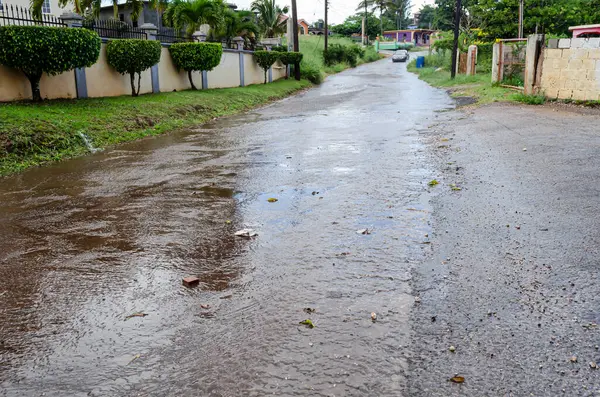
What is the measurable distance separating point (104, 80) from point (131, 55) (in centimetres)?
112

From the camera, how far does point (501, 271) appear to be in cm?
436

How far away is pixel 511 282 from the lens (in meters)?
4.14

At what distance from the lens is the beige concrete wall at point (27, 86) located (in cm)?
1272

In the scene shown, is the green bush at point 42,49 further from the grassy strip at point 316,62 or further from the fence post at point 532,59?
the grassy strip at point 316,62

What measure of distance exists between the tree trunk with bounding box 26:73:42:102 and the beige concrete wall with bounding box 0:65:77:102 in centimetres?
23

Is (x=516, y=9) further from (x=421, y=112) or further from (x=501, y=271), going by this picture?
(x=501, y=271)


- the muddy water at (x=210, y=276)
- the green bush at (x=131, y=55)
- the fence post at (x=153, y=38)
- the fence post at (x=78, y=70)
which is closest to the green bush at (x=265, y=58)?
the fence post at (x=153, y=38)

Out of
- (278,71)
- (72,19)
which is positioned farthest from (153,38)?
(278,71)

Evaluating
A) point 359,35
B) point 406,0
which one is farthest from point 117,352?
point 406,0

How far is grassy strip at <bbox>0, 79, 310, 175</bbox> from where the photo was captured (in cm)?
968

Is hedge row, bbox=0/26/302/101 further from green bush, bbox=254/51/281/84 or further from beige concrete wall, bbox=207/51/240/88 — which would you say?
green bush, bbox=254/51/281/84

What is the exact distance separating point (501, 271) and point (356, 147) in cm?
657

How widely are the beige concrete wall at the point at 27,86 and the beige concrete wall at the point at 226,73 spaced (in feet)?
31.3

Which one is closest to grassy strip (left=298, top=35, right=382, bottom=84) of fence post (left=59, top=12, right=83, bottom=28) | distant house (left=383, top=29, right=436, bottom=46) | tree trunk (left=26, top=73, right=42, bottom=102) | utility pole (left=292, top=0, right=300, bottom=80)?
utility pole (left=292, top=0, right=300, bottom=80)
